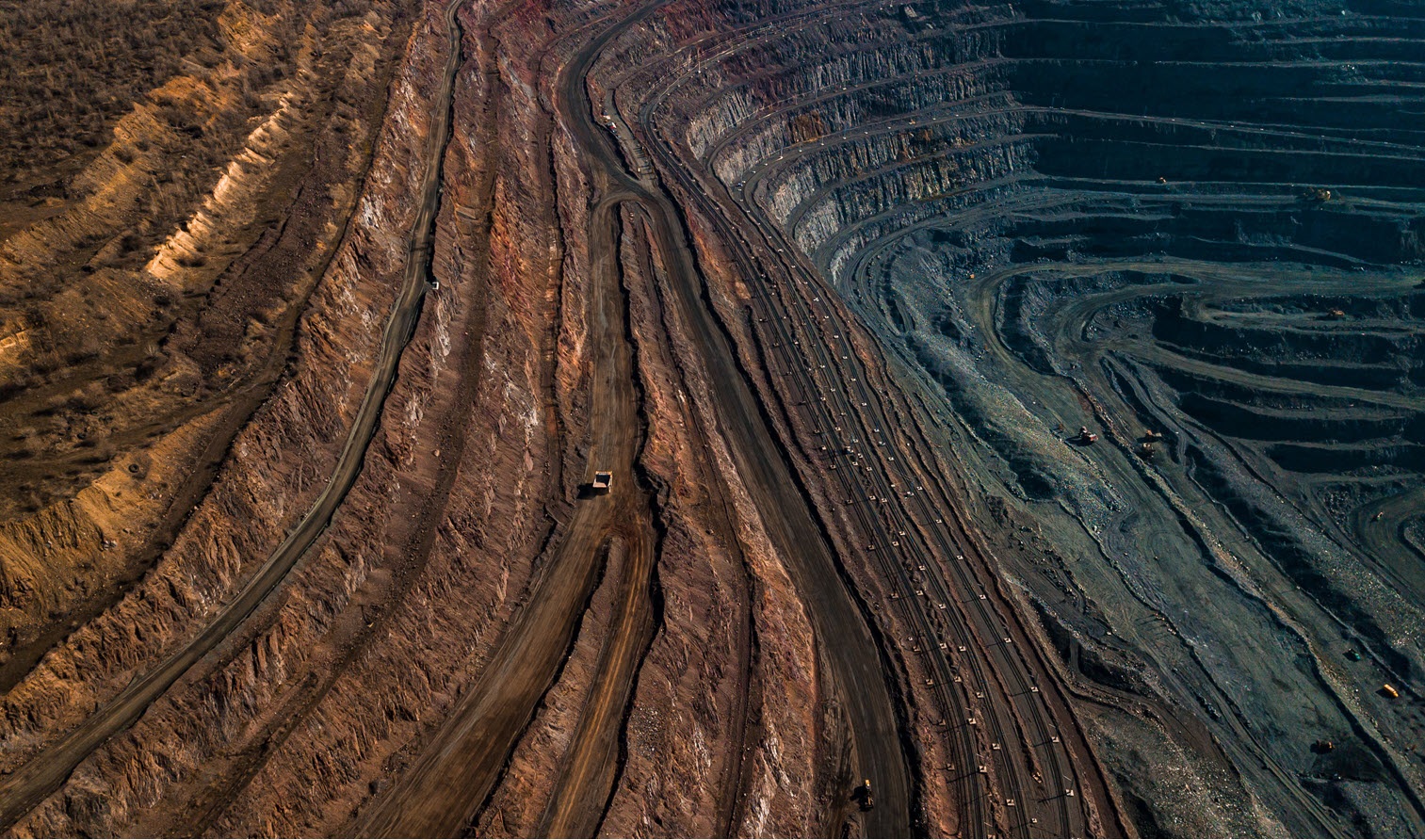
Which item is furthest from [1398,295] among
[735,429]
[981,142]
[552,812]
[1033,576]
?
[552,812]

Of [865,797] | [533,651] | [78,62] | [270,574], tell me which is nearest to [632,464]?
[533,651]

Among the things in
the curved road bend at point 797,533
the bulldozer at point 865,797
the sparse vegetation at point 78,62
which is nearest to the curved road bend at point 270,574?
the sparse vegetation at point 78,62

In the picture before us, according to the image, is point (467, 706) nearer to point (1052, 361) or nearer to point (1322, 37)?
point (1052, 361)

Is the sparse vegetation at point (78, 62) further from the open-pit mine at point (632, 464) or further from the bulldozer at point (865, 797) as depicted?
the bulldozer at point (865, 797)

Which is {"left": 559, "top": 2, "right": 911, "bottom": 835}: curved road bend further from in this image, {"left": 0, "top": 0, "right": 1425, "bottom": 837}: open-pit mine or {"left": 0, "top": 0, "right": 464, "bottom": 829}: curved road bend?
{"left": 0, "top": 0, "right": 464, "bottom": 829}: curved road bend

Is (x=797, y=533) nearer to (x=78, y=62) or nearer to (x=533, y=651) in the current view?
(x=533, y=651)

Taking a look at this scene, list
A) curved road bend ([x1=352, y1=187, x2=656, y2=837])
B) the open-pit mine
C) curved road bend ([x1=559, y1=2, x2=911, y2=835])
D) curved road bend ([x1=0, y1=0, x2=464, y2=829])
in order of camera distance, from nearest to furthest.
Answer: curved road bend ([x1=0, y1=0, x2=464, y2=829]), curved road bend ([x1=352, y1=187, x2=656, y2=837]), the open-pit mine, curved road bend ([x1=559, y1=2, x2=911, y2=835])

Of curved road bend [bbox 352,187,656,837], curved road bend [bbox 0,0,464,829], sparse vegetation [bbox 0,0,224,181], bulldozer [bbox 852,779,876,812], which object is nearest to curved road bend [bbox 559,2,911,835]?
bulldozer [bbox 852,779,876,812]
